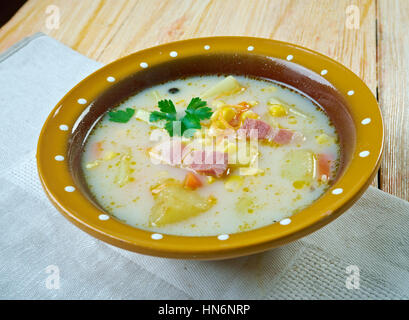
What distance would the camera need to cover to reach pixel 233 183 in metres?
1.45

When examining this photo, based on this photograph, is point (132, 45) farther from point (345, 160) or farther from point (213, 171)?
point (345, 160)

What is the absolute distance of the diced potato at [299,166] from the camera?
1.45m

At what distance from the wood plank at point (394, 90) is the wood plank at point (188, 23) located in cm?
7

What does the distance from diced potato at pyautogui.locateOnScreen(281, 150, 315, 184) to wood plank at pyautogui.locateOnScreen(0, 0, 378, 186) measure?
3.23ft

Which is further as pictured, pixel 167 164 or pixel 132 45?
pixel 132 45

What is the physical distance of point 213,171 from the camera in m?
1.47

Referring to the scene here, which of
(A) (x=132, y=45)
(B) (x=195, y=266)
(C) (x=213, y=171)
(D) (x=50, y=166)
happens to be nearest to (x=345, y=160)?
(C) (x=213, y=171)

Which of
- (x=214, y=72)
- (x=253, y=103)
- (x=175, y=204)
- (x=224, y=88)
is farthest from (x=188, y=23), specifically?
(x=175, y=204)

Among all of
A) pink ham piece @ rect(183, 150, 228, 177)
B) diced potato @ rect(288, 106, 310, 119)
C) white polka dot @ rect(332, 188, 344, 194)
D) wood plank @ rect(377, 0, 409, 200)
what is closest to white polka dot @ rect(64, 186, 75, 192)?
pink ham piece @ rect(183, 150, 228, 177)

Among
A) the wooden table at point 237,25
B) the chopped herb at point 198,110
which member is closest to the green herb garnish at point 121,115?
the chopped herb at point 198,110

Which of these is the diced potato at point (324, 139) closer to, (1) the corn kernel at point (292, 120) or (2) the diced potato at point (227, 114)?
(1) the corn kernel at point (292, 120)

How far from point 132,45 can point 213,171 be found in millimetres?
1297

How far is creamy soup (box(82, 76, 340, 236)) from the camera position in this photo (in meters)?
1.36
